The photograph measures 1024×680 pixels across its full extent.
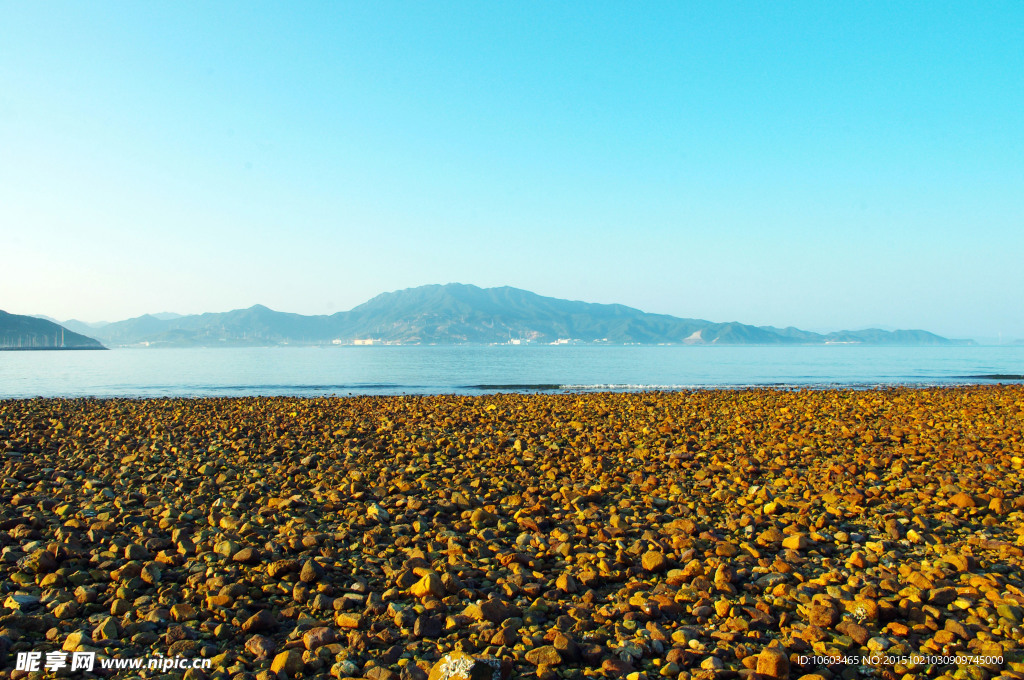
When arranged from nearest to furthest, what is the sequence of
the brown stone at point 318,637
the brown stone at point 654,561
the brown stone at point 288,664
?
the brown stone at point 288,664 < the brown stone at point 318,637 < the brown stone at point 654,561

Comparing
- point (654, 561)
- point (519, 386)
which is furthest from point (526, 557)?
point (519, 386)

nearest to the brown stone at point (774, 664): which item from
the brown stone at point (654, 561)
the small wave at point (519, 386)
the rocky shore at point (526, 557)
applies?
the rocky shore at point (526, 557)

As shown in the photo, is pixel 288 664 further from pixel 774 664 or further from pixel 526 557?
pixel 774 664

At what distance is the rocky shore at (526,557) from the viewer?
14.1ft

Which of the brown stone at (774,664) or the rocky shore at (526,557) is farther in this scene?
the rocky shore at (526,557)

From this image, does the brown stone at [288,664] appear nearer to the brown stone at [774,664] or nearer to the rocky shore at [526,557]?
the rocky shore at [526,557]

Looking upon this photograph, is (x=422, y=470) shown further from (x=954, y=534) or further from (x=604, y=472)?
(x=954, y=534)

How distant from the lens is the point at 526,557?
6.16 m

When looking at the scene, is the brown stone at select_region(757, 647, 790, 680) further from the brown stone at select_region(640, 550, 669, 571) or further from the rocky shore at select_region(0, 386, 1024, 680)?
the brown stone at select_region(640, 550, 669, 571)

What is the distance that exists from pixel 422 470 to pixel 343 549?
3972 mm

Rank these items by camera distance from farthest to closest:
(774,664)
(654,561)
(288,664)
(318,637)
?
(654,561) → (318,637) → (288,664) → (774,664)

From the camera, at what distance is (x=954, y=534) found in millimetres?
6793

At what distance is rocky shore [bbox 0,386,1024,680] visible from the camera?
4285mm

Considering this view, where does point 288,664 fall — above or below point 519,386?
above
